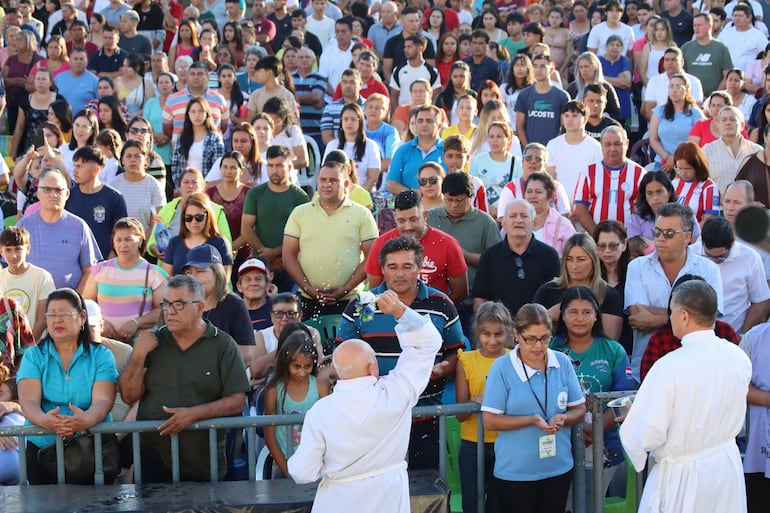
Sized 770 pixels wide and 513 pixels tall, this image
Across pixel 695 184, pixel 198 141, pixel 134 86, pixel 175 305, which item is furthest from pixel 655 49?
pixel 175 305

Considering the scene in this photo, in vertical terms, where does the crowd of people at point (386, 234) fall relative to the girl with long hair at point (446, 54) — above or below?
below

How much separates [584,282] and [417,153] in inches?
131

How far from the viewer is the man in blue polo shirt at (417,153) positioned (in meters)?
10.1

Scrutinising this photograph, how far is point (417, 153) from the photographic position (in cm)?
1021

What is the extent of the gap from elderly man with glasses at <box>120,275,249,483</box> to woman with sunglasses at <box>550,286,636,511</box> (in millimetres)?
1855

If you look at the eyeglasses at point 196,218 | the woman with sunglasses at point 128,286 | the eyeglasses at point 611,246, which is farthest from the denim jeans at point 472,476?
the eyeglasses at point 196,218

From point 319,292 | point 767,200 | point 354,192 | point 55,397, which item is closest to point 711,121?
point 767,200

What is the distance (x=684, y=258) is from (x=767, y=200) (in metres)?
2.50

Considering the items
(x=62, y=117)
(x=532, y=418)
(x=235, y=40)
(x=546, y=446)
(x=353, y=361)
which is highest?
(x=235, y=40)

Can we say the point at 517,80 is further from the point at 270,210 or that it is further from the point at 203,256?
the point at 203,256

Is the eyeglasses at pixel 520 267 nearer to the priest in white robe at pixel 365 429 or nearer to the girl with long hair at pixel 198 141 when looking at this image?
the priest in white robe at pixel 365 429

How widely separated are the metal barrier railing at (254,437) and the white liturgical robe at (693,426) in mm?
476

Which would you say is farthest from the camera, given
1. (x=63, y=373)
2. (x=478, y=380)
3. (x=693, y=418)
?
(x=478, y=380)

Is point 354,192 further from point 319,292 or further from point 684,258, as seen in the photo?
point 684,258
